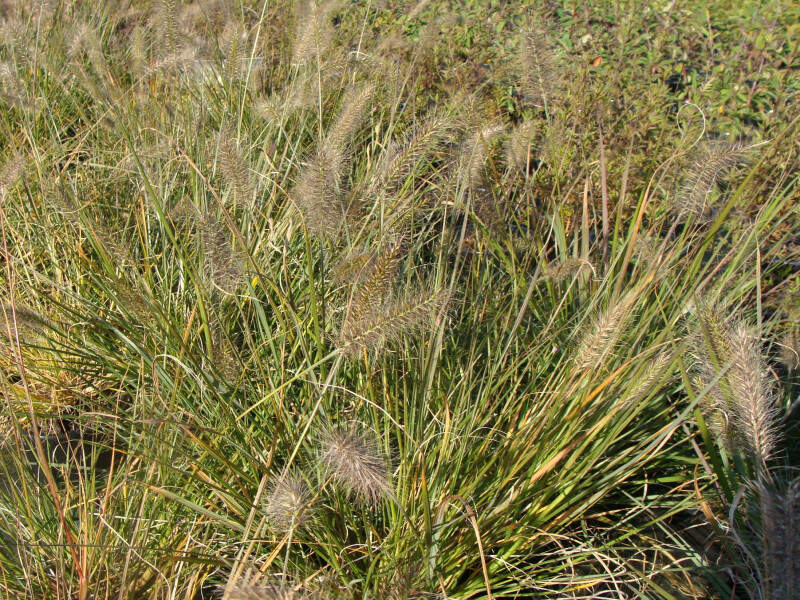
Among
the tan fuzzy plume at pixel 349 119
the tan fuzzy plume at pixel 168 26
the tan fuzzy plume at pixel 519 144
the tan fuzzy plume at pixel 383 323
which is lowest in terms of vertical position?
the tan fuzzy plume at pixel 383 323

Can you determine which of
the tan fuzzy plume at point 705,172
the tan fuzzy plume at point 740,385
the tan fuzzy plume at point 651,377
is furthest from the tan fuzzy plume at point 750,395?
the tan fuzzy plume at point 705,172

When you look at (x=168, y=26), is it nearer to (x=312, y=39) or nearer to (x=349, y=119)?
(x=312, y=39)

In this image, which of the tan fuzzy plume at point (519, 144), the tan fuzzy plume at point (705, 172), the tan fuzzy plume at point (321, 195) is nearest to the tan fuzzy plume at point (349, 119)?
the tan fuzzy plume at point (321, 195)

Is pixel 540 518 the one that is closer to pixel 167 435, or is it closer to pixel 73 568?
pixel 167 435

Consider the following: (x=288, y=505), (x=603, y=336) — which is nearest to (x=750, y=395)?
(x=603, y=336)

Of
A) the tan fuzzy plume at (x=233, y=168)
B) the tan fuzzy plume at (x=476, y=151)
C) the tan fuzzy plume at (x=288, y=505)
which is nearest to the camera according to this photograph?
the tan fuzzy plume at (x=288, y=505)

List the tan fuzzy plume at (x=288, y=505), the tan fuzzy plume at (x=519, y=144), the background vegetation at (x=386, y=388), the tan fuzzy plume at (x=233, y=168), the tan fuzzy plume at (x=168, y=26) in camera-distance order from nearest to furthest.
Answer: the tan fuzzy plume at (x=288, y=505), the background vegetation at (x=386, y=388), the tan fuzzy plume at (x=233, y=168), the tan fuzzy plume at (x=519, y=144), the tan fuzzy plume at (x=168, y=26)

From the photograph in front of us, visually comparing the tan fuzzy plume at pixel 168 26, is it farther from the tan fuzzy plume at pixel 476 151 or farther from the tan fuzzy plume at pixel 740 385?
the tan fuzzy plume at pixel 740 385

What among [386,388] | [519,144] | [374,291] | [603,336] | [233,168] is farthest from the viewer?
[519,144]

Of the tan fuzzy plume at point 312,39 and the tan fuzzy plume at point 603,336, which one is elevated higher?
the tan fuzzy plume at point 312,39

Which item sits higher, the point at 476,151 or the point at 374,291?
the point at 476,151

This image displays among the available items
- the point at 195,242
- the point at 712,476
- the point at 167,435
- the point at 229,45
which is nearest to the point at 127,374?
the point at 195,242

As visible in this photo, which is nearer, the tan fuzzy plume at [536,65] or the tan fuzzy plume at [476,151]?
the tan fuzzy plume at [476,151]

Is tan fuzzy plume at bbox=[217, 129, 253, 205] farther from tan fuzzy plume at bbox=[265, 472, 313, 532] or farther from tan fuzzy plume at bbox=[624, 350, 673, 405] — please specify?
tan fuzzy plume at bbox=[624, 350, 673, 405]
